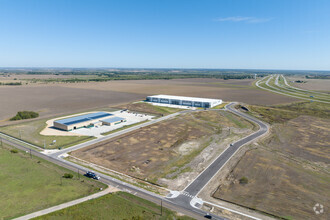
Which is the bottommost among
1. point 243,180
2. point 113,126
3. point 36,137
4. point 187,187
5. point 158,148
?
Result: point 187,187

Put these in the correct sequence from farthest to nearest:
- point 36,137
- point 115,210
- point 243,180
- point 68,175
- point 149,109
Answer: point 149,109, point 36,137, point 243,180, point 68,175, point 115,210

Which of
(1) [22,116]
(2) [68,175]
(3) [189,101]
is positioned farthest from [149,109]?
(2) [68,175]

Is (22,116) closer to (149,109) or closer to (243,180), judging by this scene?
(149,109)

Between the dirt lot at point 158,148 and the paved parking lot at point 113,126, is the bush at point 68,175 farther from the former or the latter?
the paved parking lot at point 113,126

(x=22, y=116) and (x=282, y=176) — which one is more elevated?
(x=22, y=116)

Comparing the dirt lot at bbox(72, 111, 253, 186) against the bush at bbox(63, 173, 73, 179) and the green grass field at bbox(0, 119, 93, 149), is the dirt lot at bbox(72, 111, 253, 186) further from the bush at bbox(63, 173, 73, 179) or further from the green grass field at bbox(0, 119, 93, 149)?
the bush at bbox(63, 173, 73, 179)

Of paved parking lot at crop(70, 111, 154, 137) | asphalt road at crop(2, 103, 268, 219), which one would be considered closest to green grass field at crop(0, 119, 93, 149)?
asphalt road at crop(2, 103, 268, 219)

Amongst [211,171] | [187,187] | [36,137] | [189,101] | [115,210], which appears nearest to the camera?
[115,210]

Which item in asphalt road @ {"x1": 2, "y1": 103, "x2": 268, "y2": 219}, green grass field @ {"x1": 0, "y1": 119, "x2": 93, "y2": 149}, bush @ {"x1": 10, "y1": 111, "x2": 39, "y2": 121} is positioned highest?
bush @ {"x1": 10, "y1": 111, "x2": 39, "y2": 121}
